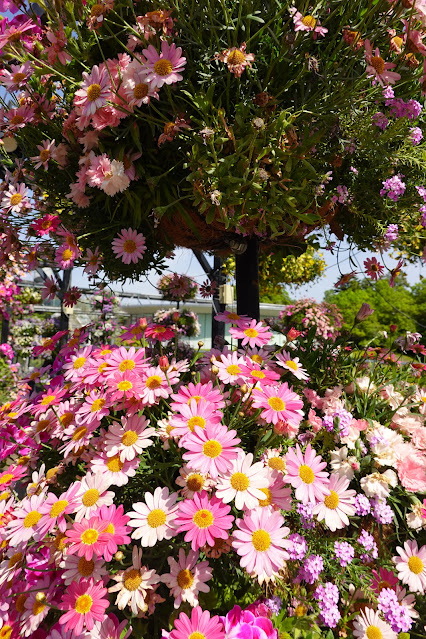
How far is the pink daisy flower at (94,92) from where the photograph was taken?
0.83m

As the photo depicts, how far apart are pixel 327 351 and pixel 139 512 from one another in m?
0.76

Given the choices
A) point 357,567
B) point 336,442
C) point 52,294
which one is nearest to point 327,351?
point 336,442

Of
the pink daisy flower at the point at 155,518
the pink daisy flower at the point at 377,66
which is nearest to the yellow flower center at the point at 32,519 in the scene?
the pink daisy flower at the point at 155,518

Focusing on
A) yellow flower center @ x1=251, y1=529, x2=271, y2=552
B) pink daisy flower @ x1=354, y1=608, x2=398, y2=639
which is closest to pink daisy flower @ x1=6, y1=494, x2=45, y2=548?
yellow flower center @ x1=251, y1=529, x2=271, y2=552

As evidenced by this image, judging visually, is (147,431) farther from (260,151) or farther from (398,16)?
(398,16)

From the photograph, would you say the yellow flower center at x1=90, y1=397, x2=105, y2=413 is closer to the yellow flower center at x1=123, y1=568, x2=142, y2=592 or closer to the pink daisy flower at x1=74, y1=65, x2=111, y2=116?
the yellow flower center at x1=123, y1=568, x2=142, y2=592

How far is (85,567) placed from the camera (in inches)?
27.7

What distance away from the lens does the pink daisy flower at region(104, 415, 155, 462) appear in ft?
2.55

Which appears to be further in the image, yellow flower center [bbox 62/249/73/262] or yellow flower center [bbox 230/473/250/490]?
yellow flower center [bbox 62/249/73/262]

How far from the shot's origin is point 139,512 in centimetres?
73

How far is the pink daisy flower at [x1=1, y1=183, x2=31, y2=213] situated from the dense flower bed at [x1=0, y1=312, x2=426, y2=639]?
1.90ft

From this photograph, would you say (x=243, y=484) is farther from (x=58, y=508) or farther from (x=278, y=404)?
(x=58, y=508)

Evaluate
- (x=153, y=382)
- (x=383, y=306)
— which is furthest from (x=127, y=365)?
(x=383, y=306)

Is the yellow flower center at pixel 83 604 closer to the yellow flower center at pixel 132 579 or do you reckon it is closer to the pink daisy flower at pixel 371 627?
the yellow flower center at pixel 132 579
